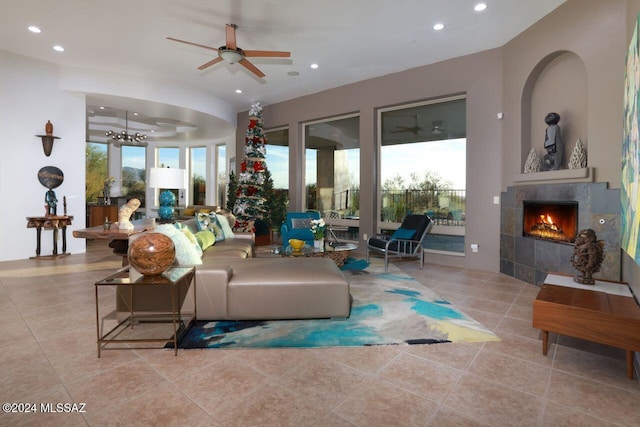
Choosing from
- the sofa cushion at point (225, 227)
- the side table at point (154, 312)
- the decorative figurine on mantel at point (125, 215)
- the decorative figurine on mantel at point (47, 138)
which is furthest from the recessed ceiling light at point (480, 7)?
the decorative figurine on mantel at point (47, 138)

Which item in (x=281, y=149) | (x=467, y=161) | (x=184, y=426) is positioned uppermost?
(x=281, y=149)

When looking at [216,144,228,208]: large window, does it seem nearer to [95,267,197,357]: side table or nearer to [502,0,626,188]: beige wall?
[95,267,197,357]: side table

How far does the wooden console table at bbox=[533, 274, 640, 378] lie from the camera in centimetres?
207

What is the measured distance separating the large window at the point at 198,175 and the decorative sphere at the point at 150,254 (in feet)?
29.5

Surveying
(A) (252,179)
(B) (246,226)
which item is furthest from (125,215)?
(A) (252,179)

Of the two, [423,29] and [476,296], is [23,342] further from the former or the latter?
[423,29]

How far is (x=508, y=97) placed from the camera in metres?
4.98

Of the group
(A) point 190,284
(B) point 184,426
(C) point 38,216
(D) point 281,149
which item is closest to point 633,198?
(B) point 184,426

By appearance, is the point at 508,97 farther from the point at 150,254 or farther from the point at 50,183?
the point at 50,183

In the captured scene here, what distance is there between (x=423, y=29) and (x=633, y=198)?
3392 mm

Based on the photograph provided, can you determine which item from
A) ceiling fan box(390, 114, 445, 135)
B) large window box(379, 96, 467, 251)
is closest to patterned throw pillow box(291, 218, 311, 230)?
large window box(379, 96, 467, 251)

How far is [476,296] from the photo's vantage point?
12.7 feet

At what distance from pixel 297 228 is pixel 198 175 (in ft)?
22.0

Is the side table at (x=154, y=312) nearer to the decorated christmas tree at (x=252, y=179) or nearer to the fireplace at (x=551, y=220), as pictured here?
the fireplace at (x=551, y=220)
